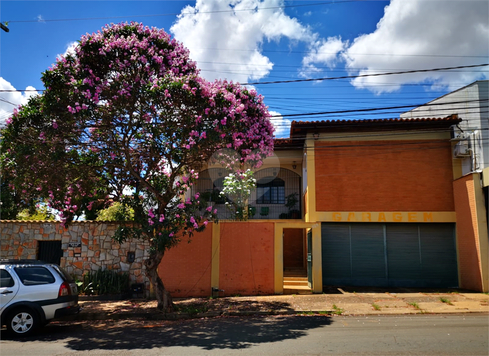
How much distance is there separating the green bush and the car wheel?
437 cm

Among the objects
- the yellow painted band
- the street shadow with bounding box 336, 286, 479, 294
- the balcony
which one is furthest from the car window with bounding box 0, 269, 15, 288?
the balcony

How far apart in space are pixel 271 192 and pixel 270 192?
53mm

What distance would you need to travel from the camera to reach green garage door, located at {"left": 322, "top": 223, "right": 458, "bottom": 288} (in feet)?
47.2

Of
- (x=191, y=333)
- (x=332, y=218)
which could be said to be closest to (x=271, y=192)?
(x=332, y=218)

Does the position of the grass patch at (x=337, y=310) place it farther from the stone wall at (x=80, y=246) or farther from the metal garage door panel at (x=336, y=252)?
the stone wall at (x=80, y=246)

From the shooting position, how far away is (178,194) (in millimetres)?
11258

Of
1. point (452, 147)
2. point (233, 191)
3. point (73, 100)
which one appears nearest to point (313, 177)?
point (233, 191)

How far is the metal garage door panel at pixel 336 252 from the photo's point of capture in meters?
14.6

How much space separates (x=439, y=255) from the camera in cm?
1449

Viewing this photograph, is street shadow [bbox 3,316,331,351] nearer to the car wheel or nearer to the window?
the car wheel

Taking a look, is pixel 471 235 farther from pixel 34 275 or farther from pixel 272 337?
pixel 34 275

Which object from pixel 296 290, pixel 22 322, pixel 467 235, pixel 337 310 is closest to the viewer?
pixel 22 322

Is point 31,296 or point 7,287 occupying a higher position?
point 7,287

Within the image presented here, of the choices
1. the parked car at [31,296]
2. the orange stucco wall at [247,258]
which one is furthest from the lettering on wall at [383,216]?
the parked car at [31,296]
